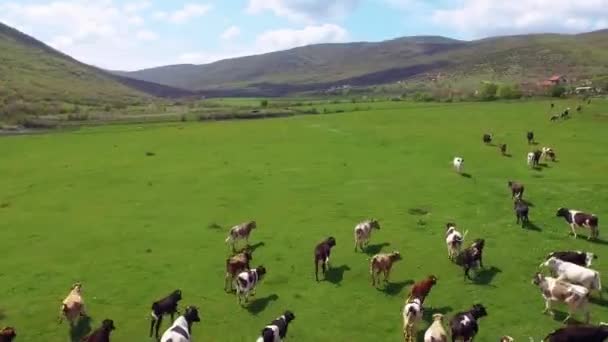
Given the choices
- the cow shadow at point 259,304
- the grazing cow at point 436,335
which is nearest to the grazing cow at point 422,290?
the grazing cow at point 436,335

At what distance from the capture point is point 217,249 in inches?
1088

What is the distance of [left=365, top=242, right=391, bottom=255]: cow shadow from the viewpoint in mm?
26422

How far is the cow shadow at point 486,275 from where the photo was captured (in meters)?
22.7

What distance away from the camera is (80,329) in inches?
781

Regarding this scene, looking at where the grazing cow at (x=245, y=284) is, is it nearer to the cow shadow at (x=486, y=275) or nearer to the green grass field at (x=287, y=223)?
the green grass field at (x=287, y=223)

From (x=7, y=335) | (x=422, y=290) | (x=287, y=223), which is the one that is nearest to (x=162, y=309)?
(x=7, y=335)

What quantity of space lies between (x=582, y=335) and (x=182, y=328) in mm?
11770

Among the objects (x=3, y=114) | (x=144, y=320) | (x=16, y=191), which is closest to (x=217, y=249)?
(x=144, y=320)

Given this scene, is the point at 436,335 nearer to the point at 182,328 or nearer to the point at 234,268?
the point at 182,328

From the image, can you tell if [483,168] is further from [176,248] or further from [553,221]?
[176,248]

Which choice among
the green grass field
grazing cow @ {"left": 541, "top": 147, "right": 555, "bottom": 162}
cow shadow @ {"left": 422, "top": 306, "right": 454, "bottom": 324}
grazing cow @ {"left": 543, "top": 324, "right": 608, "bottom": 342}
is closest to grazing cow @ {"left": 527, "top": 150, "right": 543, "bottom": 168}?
the green grass field

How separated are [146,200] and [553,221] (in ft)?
81.5

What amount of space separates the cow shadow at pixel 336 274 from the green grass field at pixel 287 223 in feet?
0.39

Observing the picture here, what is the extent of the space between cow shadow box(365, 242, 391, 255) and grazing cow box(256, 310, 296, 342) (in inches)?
315
